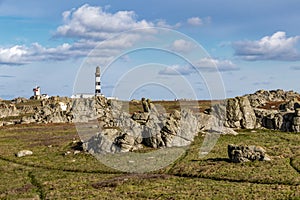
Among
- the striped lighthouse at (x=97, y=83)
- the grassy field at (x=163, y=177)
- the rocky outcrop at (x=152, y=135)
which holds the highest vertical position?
the striped lighthouse at (x=97, y=83)

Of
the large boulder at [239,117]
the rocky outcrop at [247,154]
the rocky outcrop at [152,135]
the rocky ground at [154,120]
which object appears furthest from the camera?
the large boulder at [239,117]

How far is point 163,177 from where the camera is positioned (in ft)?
172

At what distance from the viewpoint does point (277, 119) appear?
10044cm

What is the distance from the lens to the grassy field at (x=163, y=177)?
4397 cm

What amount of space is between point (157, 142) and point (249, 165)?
25.5 metres

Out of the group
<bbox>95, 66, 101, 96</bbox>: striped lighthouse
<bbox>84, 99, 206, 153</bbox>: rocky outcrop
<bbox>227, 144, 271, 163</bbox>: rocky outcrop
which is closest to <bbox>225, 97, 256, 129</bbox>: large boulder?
<bbox>84, 99, 206, 153</bbox>: rocky outcrop

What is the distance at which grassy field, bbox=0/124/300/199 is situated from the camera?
44.0 metres

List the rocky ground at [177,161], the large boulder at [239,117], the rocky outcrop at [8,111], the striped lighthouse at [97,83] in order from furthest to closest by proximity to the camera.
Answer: the rocky outcrop at [8,111] → the striped lighthouse at [97,83] → the large boulder at [239,117] → the rocky ground at [177,161]

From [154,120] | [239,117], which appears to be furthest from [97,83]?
[154,120]

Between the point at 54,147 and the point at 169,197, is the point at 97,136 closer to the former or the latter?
the point at 54,147

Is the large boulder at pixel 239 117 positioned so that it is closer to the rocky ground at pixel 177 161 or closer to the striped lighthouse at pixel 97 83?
the rocky ground at pixel 177 161

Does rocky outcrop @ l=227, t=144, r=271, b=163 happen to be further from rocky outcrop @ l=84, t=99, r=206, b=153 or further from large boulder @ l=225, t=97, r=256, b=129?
large boulder @ l=225, t=97, r=256, b=129

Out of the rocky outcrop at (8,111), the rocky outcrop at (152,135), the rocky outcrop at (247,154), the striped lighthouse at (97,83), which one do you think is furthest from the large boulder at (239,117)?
the rocky outcrop at (8,111)

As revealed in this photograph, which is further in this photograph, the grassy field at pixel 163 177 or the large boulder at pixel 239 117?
the large boulder at pixel 239 117
